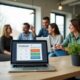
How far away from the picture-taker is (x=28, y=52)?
189cm

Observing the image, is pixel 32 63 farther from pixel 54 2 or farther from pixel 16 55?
pixel 54 2

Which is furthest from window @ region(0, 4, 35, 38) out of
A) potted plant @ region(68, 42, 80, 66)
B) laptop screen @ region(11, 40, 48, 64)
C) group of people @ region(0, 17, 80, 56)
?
potted plant @ region(68, 42, 80, 66)

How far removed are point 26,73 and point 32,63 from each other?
0.26 m

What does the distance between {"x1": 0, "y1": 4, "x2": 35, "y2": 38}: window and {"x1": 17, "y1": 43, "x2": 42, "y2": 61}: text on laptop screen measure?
5.42m

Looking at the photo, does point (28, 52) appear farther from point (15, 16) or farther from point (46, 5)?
point (46, 5)

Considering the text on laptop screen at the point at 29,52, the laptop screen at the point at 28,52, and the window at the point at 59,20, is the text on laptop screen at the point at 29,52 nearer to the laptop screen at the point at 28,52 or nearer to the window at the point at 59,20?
the laptop screen at the point at 28,52

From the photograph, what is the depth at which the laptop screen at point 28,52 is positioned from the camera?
1871mm

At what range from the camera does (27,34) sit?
5.53 metres

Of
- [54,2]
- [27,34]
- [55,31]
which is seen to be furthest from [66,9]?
[55,31]

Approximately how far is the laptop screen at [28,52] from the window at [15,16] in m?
5.41

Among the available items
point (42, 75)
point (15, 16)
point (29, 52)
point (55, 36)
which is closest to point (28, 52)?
point (29, 52)

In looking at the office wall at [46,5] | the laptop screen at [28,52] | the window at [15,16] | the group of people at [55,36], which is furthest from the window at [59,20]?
the laptop screen at [28,52]

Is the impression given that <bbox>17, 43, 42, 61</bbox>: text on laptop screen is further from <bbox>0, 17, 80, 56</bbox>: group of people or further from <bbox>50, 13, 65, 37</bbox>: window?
<bbox>50, 13, 65, 37</bbox>: window

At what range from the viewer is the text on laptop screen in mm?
1873
